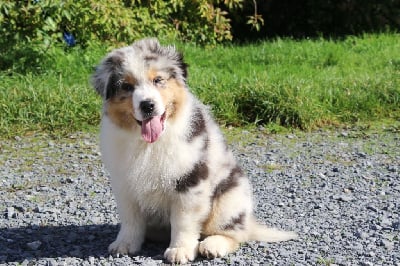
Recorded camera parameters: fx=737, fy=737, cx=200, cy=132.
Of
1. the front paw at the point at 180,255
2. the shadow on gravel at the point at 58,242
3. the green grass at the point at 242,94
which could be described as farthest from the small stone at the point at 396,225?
the green grass at the point at 242,94

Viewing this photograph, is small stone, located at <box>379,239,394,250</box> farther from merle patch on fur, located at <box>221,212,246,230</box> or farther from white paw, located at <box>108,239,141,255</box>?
white paw, located at <box>108,239,141,255</box>

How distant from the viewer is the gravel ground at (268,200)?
16.2 feet

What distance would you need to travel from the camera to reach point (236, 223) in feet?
16.3

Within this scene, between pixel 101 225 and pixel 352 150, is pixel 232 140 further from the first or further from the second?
pixel 101 225

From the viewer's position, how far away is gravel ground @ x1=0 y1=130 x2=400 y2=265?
4930mm

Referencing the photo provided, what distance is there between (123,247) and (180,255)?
0.43m

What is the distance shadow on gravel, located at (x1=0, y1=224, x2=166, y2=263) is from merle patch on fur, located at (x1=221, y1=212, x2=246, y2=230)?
0.48 metres

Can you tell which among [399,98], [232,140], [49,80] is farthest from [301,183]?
[49,80]

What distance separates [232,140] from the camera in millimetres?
8445

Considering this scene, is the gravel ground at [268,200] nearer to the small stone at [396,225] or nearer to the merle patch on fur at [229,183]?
the small stone at [396,225]

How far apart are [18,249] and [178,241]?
47.1 inches

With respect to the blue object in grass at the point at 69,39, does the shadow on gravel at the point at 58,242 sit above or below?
below

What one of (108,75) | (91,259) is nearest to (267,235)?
(91,259)

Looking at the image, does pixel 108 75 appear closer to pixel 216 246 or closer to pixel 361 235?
pixel 216 246
